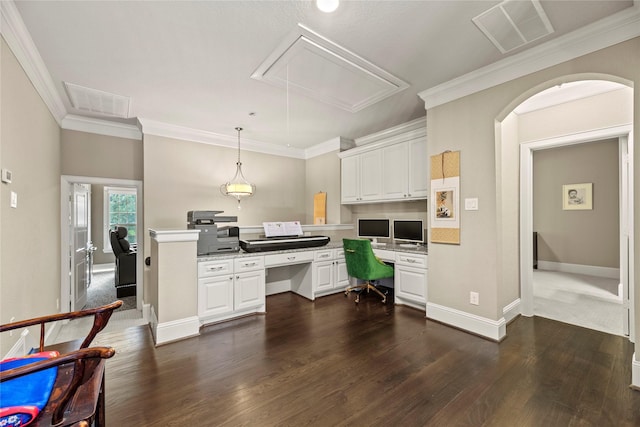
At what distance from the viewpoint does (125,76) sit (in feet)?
8.86

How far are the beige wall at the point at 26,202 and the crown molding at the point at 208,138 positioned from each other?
1.04 meters

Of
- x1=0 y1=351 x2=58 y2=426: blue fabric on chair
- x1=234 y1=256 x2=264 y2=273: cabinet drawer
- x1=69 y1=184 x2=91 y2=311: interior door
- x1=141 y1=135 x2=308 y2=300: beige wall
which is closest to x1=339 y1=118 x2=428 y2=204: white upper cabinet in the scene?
x1=141 y1=135 x2=308 y2=300: beige wall

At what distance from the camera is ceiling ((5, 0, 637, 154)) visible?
188 cm

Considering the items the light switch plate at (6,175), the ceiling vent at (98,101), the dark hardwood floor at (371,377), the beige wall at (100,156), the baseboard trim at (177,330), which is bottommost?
the dark hardwood floor at (371,377)

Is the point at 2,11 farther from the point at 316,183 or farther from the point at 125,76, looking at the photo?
the point at 316,183

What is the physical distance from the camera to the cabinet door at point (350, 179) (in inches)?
183

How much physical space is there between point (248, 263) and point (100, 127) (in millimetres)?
2942

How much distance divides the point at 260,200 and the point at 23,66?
3.30 metres

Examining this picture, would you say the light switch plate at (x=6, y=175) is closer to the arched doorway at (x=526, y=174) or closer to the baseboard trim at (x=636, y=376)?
the arched doorway at (x=526, y=174)

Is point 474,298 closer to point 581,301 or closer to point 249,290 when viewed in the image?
point 581,301

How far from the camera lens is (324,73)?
2.71 m

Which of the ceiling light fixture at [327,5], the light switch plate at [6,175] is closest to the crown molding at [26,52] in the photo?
the light switch plate at [6,175]

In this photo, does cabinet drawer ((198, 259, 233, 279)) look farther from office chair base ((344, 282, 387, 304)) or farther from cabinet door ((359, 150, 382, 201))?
cabinet door ((359, 150, 382, 201))

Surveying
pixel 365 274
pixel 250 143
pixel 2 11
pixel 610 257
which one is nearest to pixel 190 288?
pixel 365 274
